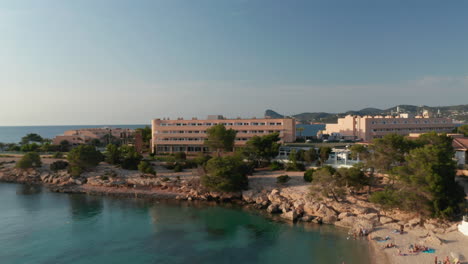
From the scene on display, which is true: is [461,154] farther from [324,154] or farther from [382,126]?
[382,126]

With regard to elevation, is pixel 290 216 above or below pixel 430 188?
below

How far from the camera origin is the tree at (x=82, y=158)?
49188 millimetres

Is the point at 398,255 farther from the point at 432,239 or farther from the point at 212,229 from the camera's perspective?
the point at 212,229

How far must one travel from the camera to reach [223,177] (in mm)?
38438

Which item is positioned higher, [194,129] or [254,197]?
[194,129]

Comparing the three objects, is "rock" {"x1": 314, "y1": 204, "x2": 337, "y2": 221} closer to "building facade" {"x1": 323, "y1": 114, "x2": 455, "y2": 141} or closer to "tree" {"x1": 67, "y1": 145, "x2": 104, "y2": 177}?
"building facade" {"x1": 323, "y1": 114, "x2": 455, "y2": 141}

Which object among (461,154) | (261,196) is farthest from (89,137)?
(461,154)

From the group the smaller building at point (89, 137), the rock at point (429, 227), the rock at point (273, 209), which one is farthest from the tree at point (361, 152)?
the smaller building at point (89, 137)

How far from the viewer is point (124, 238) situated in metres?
27.6

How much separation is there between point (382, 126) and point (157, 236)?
Answer: 5686 centimetres

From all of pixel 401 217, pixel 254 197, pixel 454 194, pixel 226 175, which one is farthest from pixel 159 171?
pixel 454 194

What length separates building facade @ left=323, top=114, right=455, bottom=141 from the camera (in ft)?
209

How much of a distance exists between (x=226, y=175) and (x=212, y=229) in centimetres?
971

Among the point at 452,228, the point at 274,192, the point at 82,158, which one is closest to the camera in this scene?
the point at 452,228
